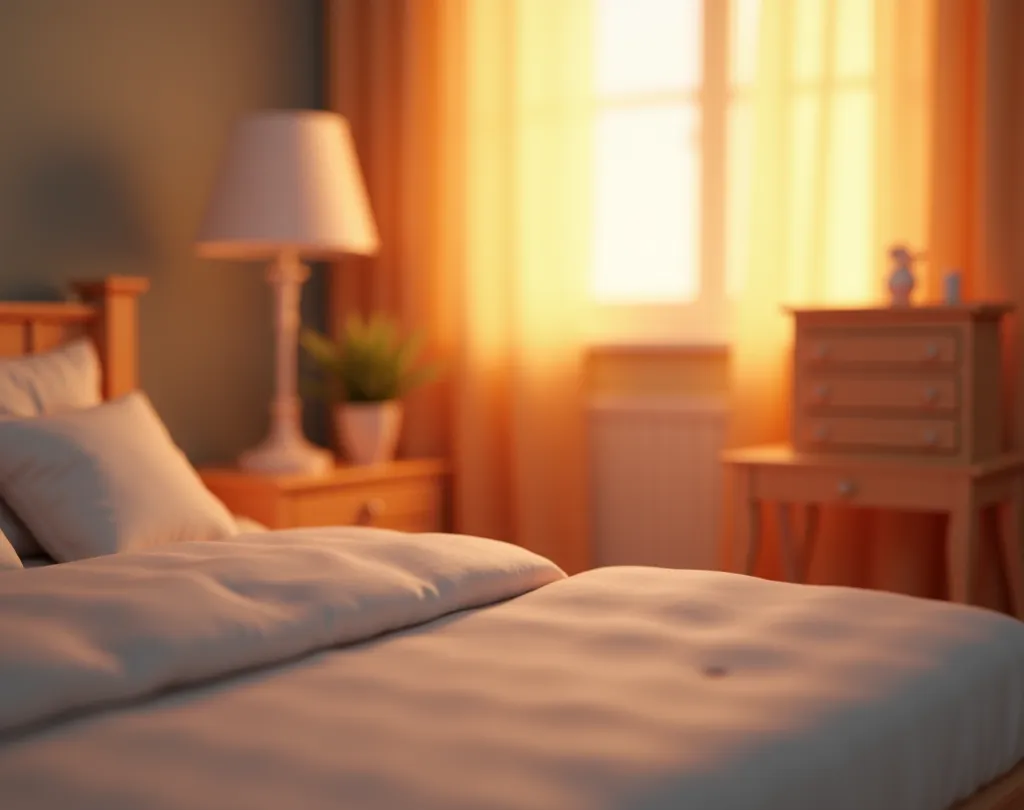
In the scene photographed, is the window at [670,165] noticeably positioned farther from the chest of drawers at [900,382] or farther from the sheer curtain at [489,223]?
the chest of drawers at [900,382]

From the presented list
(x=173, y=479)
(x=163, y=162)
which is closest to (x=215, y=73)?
(x=163, y=162)

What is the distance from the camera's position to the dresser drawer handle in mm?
3625

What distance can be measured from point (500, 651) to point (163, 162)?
2448 millimetres

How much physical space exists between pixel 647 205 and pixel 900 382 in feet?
3.67

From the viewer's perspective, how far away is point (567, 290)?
3.90 m

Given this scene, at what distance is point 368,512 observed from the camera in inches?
143

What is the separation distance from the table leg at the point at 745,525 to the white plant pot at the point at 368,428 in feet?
3.32

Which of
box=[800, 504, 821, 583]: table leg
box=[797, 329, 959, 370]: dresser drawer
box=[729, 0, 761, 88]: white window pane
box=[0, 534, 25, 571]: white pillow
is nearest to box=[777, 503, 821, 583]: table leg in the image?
box=[800, 504, 821, 583]: table leg

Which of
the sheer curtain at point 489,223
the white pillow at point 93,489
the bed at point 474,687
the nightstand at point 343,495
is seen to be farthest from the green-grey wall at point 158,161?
the bed at point 474,687

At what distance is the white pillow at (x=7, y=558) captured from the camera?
2.17m

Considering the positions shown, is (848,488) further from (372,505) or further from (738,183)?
(372,505)

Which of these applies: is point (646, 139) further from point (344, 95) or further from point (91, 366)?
point (91, 366)

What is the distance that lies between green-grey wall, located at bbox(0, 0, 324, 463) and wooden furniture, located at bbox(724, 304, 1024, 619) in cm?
156

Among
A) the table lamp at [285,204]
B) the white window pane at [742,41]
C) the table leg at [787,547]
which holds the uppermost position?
the white window pane at [742,41]
